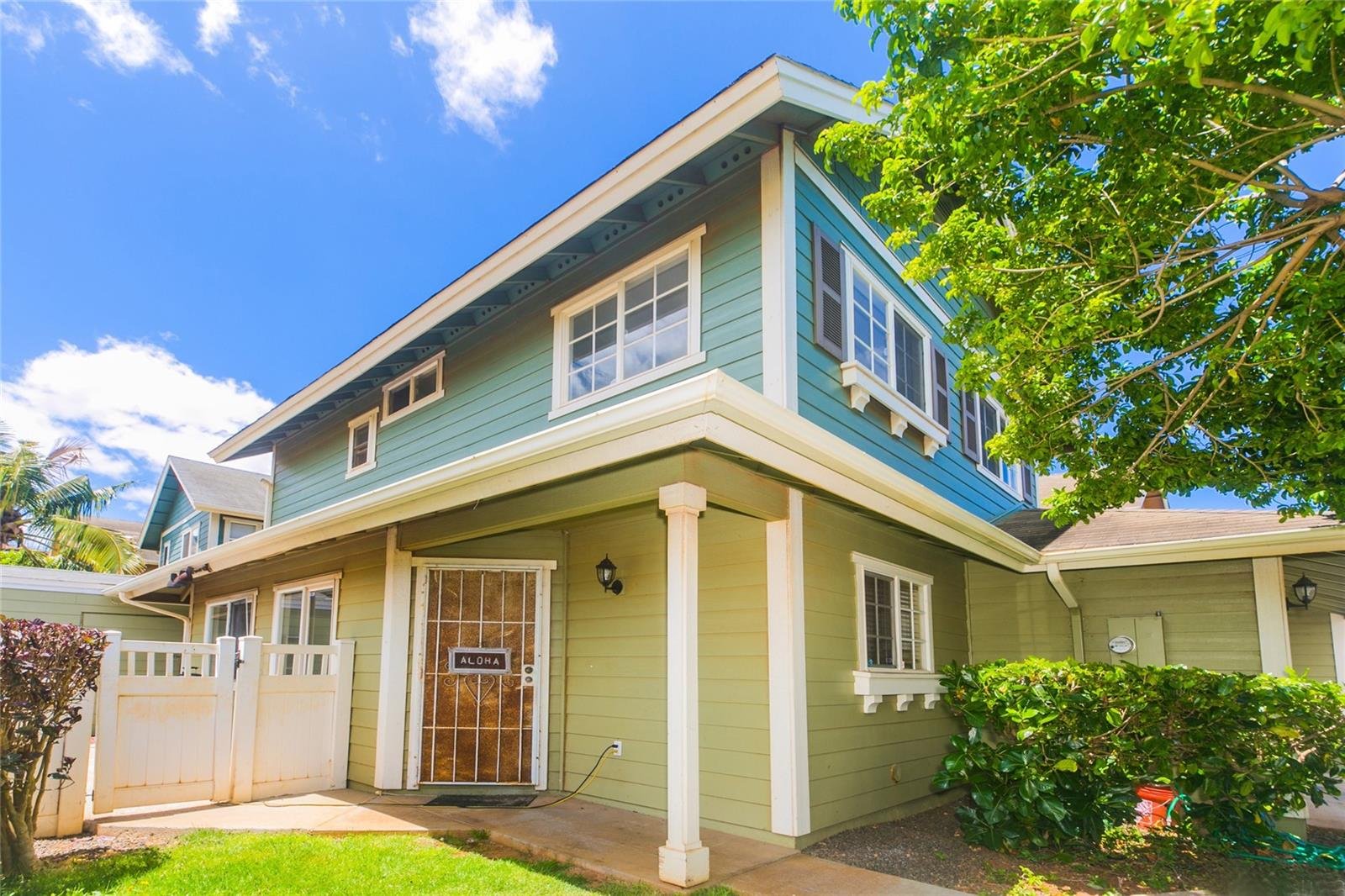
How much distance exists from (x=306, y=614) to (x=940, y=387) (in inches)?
280

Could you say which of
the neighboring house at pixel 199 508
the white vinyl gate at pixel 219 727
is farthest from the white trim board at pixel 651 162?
the neighboring house at pixel 199 508

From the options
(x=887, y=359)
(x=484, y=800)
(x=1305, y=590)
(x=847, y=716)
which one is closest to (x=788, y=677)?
(x=847, y=716)

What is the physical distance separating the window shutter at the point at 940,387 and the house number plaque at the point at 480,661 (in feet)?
15.0

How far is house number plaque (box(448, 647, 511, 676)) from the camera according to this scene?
22.0 ft

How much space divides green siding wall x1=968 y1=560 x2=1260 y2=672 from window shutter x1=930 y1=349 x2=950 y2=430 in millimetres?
1598

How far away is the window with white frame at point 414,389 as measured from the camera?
889 centimetres

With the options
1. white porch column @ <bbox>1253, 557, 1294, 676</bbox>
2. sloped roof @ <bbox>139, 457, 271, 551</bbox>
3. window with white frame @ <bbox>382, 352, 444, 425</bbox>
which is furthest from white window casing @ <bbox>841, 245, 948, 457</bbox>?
sloped roof @ <bbox>139, 457, 271, 551</bbox>

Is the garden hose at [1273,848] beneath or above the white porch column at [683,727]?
beneath

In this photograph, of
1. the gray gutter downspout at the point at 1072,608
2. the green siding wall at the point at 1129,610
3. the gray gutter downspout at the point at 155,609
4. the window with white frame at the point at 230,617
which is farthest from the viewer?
the gray gutter downspout at the point at 155,609

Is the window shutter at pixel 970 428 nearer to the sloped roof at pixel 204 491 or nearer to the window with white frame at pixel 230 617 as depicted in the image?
the window with white frame at pixel 230 617

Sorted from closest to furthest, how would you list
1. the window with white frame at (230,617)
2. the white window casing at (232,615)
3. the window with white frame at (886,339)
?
the window with white frame at (886,339) < the white window casing at (232,615) < the window with white frame at (230,617)

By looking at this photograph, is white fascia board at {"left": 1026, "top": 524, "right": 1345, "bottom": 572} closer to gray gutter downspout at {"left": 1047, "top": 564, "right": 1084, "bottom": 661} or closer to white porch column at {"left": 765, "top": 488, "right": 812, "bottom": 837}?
gray gutter downspout at {"left": 1047, "top": 564, "right": 1084, "bottom": 661}

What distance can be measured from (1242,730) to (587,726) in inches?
177

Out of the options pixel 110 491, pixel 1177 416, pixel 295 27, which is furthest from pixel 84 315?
pixel 1177 416
